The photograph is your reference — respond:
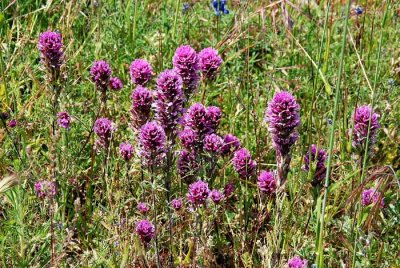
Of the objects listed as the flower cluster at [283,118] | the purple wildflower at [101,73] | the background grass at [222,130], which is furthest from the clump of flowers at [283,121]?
the purple wildflower at [101,73]

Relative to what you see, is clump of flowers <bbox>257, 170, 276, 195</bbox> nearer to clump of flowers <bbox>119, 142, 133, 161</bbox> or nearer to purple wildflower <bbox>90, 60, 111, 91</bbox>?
clump of flowers <bbox>119, 142, 133, 161</bbox>

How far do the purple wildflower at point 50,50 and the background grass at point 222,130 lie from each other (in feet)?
0.40

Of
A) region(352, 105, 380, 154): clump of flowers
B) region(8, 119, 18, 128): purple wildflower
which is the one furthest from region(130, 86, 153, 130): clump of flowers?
region(352, 105, 380, 154): clump of flowers

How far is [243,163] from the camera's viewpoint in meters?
2.60

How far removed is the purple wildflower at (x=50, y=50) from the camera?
2629 mm

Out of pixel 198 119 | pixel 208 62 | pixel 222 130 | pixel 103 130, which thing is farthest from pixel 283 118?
pixel 222 130

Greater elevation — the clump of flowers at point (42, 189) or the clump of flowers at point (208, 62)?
the clump of flowers at point (208, 62)

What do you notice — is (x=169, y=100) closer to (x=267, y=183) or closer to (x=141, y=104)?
(x=141, y=104)

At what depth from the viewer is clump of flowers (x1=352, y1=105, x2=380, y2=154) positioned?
2.58 m

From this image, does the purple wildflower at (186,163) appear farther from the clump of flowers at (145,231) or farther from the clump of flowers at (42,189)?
the clump of flowers at (42,189)

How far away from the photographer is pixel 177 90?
88.0 inches

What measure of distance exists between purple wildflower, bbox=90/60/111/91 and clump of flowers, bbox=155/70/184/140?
594mm

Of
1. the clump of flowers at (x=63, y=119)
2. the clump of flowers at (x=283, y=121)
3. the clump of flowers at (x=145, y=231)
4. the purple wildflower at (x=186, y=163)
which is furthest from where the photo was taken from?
the clump of flowers at (x=63, y=119)

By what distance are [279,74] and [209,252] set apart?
1724 mm
